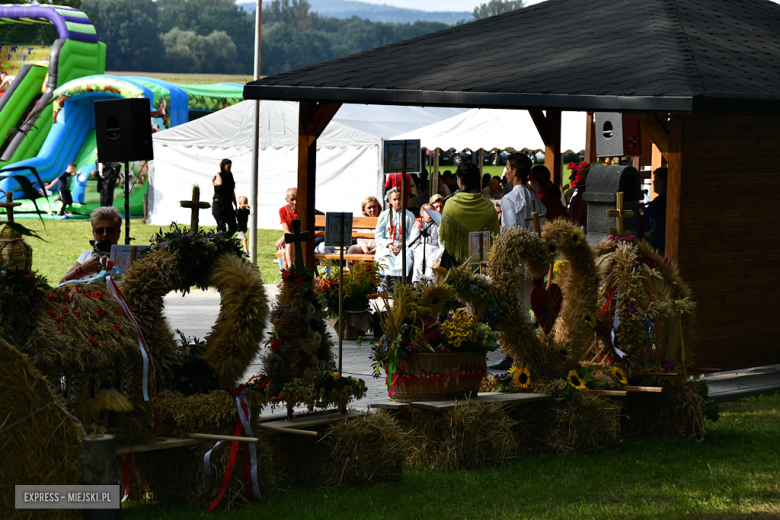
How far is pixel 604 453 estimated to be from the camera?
680 cm

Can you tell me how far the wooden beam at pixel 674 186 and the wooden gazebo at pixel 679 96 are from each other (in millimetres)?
10

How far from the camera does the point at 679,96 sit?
8.27 metres

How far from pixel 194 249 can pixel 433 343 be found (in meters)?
1.66

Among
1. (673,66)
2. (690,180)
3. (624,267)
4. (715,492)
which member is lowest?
(715,492)

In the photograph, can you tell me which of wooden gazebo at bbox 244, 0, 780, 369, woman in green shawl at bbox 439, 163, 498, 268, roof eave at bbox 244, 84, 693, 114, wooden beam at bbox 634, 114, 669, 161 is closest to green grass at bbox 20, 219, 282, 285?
roof eave at bbox 244, 84, 693, 114

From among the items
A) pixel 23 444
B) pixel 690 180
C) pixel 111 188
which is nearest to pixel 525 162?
pixel 690 180

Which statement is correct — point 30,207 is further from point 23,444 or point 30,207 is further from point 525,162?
point 23,444

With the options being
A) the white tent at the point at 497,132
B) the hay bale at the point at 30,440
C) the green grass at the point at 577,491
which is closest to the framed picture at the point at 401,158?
the green grass at the point at 577,491

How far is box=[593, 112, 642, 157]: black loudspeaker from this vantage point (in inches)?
424

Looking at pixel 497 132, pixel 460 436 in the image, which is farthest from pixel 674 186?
pixel 497 132

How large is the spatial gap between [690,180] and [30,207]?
21976 mm

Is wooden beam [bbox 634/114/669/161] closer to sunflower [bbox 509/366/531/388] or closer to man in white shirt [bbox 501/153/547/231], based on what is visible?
man in white shirt [bbox 501/153/547/231]

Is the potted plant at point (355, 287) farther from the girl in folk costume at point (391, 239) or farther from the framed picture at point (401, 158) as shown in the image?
the girl in folk costume at point (391, 239)

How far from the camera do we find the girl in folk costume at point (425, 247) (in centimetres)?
1132
